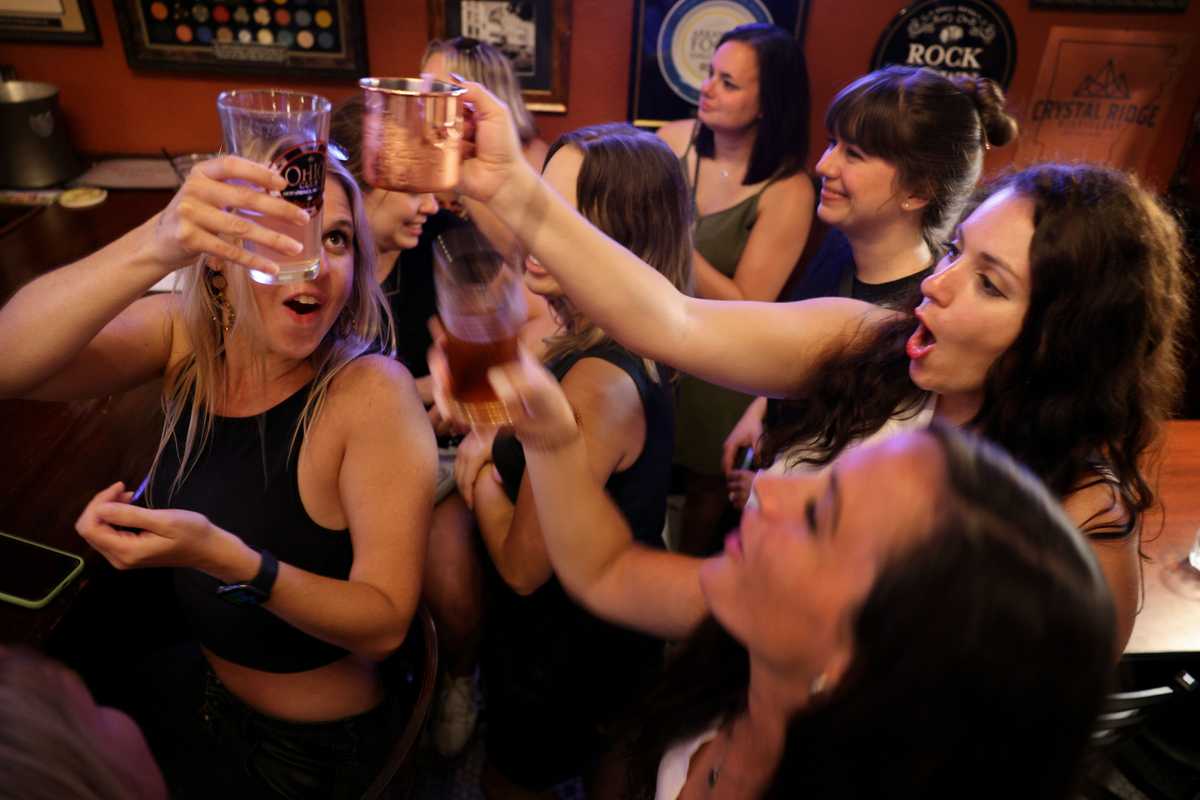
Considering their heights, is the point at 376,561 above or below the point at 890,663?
below

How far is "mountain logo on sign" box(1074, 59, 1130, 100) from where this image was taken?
337 cm

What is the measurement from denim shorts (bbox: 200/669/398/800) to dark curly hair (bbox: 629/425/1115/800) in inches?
38.9

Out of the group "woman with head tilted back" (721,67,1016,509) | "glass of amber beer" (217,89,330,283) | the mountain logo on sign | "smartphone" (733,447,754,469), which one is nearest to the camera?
"glass of amber beer" (217,89,330,283)

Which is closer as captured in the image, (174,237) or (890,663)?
(890,663)

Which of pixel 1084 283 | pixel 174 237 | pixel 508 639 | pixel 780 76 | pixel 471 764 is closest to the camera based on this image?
pixel 174 237

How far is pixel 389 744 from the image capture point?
1.43m

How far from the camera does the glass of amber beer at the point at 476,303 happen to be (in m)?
1.16

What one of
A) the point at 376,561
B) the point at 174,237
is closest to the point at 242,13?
the point at 174,237

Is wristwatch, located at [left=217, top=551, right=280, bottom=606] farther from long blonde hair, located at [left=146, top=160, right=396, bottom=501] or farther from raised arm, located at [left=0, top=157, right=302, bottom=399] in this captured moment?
raised arm, located at [left=0, top=157, right=302, bottom=399]

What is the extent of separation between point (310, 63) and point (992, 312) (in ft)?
9.53

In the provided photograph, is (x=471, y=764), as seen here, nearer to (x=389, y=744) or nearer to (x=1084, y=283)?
(x=389, y=744)

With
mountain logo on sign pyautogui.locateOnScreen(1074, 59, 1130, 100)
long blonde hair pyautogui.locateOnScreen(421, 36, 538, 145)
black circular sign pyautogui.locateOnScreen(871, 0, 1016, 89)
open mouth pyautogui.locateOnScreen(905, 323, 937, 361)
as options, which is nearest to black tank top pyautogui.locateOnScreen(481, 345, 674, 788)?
open mouth pyautogui.locateOnScreen(905, 323, 937, 361)

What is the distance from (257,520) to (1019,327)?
4.47 feet

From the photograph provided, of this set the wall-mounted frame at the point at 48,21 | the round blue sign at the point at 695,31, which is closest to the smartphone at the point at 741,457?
the round blue sign at the point at 695,31
